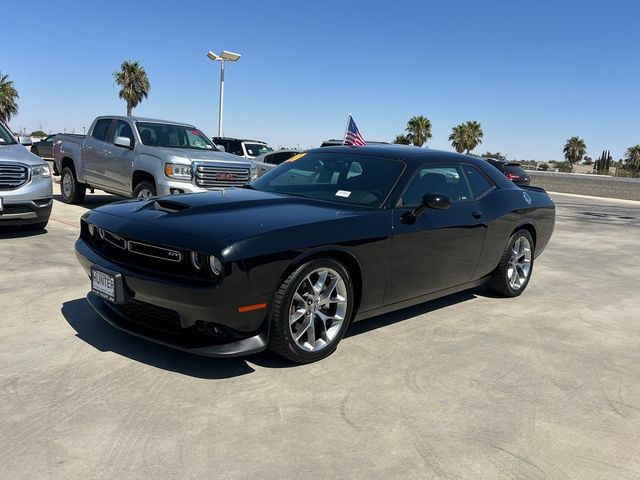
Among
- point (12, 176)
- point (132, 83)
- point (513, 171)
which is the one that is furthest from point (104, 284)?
point (132, 83)

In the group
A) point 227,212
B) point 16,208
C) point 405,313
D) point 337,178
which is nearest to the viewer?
point 227,212

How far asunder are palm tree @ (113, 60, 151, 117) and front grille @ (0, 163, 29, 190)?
47008 millimetres

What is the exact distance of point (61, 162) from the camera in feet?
38.5

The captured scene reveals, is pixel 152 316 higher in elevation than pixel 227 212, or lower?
lower

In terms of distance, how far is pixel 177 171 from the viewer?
29.5 ft

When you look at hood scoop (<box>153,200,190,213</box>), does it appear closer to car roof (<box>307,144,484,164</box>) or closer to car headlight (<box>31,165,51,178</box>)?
car roof (<box>307,144,484,164</box>)

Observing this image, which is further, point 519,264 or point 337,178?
point 519,264

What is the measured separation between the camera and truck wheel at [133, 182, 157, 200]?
9102mm

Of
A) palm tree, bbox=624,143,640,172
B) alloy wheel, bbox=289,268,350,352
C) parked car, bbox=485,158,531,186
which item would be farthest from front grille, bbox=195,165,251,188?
palm tree, bbox=624,143,640,172

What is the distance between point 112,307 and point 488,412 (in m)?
2.50

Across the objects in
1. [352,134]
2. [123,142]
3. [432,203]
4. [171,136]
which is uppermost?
[352,134]

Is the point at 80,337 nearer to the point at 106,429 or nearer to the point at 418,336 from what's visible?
the point at 106,429

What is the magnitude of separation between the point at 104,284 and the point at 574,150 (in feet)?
260

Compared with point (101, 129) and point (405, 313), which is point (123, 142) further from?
point (405, 313)
